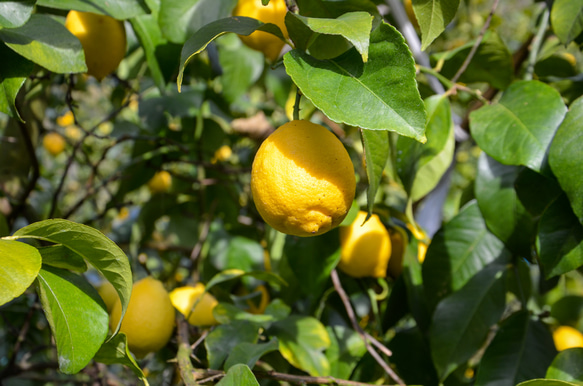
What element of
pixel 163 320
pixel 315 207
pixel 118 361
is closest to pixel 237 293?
pixel 163 320

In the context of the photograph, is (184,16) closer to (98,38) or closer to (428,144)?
(98,38)

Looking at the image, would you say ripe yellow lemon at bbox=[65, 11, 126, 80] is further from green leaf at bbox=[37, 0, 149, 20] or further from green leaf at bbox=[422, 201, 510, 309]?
green leaf at bbox=[422, 201, 510, 309]

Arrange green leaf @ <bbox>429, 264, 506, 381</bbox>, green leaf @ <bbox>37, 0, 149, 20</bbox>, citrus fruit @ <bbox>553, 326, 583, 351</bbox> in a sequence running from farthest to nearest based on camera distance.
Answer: citrus fruit @ <bbox>553, 326, 583, 351</bbox>, green leaf @ <bbox>429, 264, 506, 381</bbox>, green leaf @ <bbox>37, 0, 149, 20</bbox>

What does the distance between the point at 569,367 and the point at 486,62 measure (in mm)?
463

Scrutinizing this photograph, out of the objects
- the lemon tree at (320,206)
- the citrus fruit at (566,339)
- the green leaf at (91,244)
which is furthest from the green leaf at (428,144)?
the citrus fruit at (566,339)

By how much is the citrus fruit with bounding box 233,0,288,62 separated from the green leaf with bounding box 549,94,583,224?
0.34 metres

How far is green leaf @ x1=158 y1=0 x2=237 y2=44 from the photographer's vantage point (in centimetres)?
63

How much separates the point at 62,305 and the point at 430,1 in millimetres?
483

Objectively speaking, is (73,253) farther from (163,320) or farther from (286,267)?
(286,267)

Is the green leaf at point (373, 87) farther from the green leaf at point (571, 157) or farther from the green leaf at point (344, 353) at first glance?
the green leaf at point (344, 353)

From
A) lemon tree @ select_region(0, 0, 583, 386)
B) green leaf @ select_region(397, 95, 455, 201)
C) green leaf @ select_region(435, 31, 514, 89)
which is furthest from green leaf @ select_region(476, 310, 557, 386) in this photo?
green leaf @ select_region(435, 31, 514, 89)

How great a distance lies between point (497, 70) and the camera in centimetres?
76

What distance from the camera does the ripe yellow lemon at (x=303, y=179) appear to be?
44 cm

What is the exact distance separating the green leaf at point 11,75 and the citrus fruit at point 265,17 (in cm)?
28
